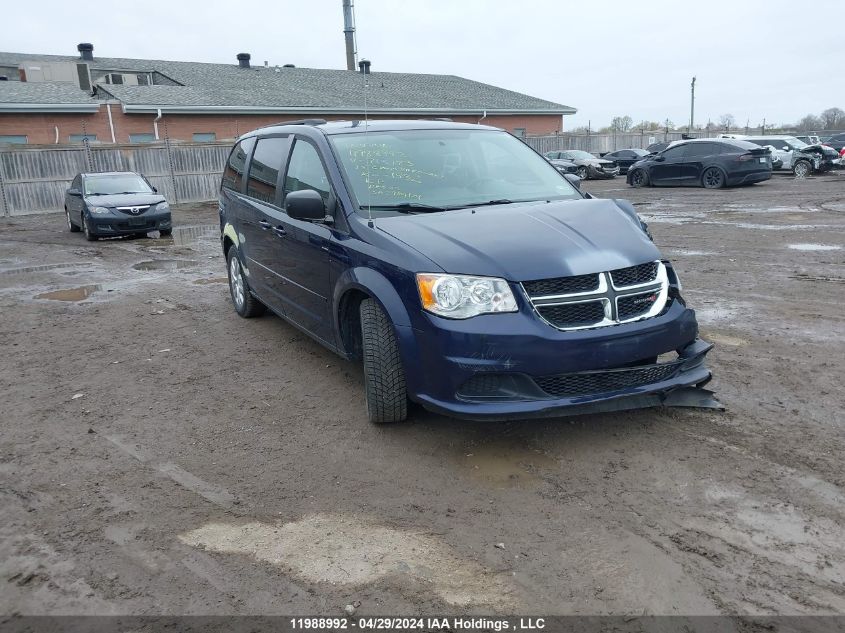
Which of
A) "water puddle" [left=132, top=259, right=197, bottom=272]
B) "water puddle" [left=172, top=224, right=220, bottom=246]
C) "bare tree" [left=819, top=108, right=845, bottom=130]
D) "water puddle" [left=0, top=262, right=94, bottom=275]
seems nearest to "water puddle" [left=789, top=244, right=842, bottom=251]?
"water puddle" [left=132, top=259, right=197, bottom=272]

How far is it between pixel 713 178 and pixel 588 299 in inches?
808

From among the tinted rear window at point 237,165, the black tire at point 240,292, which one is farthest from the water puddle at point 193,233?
the tinted rear window at point 237,165

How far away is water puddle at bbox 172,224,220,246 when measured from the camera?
15.3 metres

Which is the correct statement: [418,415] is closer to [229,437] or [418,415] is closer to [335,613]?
[229,437]

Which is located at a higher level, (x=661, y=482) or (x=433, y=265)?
(x=433, y=265)

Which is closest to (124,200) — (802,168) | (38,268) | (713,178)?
(38,268)

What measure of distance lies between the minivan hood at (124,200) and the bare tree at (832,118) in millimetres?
56128

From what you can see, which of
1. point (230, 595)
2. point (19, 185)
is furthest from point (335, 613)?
point (19, 185)

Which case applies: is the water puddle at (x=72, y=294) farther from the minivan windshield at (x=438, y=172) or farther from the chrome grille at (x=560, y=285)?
the chrome grille at (x=560, y=285)

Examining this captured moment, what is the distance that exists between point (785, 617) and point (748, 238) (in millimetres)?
10154

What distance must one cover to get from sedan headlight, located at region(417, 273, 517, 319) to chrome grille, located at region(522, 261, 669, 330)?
137 millimetres

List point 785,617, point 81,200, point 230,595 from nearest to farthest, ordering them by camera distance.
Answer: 1. point 785,617
2. point 230,595
3. point 81,200

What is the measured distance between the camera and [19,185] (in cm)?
2230

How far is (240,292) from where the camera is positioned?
7539mm
